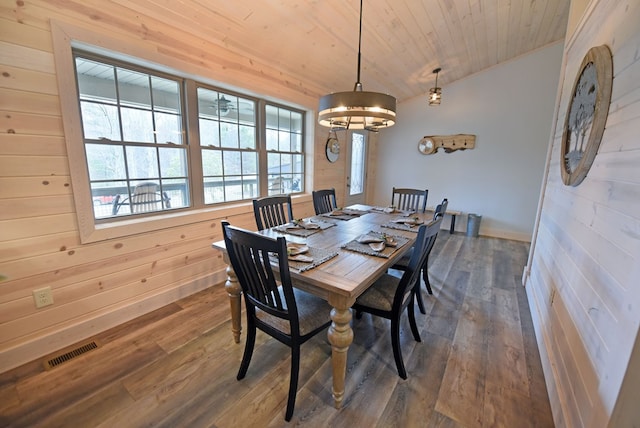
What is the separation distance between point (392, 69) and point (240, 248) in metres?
3.69

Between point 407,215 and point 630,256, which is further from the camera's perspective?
point 407,215

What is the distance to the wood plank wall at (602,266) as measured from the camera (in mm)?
1034

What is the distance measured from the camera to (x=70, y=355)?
185 centimetres

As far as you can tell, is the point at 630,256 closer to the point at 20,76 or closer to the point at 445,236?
the point at 20,76

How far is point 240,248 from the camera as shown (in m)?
1.42

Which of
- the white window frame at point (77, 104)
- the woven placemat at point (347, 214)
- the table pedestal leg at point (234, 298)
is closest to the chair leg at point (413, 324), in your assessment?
the woven placemat at point (347, 214)

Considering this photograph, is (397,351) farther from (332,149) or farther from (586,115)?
(332,149)

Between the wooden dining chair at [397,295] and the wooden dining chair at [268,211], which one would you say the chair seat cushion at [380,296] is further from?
the wooden dining chair at [268,211]

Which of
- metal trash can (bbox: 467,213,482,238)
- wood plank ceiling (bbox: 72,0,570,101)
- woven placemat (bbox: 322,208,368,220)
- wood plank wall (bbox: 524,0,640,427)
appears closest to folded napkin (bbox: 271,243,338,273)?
woven placemat (bbox: 322,208,368,220)

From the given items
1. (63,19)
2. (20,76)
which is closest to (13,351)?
(20,76)

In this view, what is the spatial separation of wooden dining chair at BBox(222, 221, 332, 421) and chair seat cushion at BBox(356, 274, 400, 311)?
301mm

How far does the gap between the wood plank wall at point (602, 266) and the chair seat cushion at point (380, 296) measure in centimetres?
93

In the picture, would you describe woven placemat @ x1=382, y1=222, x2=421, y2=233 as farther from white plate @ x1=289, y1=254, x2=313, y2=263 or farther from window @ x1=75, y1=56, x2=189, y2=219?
window @ x1=75, y1=56, x2=189, y2=219

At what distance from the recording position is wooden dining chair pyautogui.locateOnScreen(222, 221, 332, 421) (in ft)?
4.31
